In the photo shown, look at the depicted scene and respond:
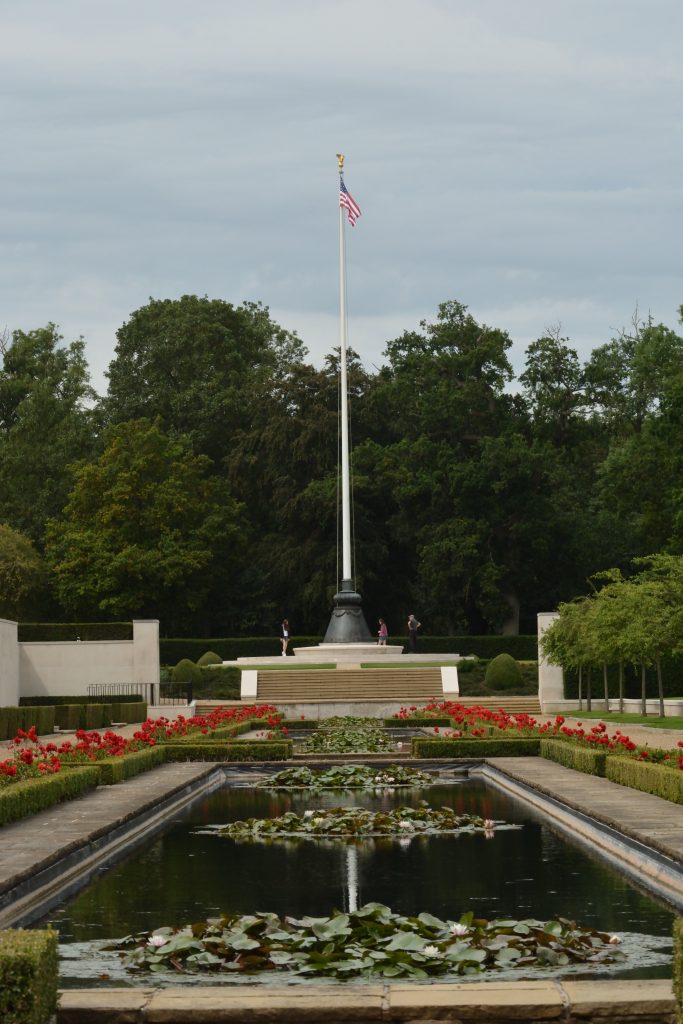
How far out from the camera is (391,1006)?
5.71 m

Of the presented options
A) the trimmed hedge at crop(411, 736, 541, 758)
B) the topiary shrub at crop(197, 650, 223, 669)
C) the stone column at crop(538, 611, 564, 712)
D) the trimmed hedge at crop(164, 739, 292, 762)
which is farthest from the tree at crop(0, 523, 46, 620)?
the trimmed hedge at crop(411, 736, 541, 758)

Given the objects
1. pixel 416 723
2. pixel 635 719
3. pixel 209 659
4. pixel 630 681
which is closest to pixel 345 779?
pixel 416 723

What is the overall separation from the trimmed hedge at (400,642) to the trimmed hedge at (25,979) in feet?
156

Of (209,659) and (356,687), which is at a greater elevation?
(209,659)

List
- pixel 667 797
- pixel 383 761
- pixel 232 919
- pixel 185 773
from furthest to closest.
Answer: pixel 383 761 → pixel 185 773 → pixel 667 797 → pixel 232 919

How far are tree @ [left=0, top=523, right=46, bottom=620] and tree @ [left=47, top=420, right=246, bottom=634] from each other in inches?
33.8

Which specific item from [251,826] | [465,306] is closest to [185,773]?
[251,826]

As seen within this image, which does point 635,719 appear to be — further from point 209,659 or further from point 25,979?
point 25,979

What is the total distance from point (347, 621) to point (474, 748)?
27.9m

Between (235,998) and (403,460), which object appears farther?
(403,460)

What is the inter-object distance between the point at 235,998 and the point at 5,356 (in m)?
63.8

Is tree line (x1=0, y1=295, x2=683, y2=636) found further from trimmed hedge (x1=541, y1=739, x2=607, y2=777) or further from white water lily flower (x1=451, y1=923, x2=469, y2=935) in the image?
white water lily flower (x1=451, y1=923, x2=469, y2=935)

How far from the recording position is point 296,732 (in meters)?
30.5

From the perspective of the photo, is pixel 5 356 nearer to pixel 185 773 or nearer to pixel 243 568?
pixel 243 568
